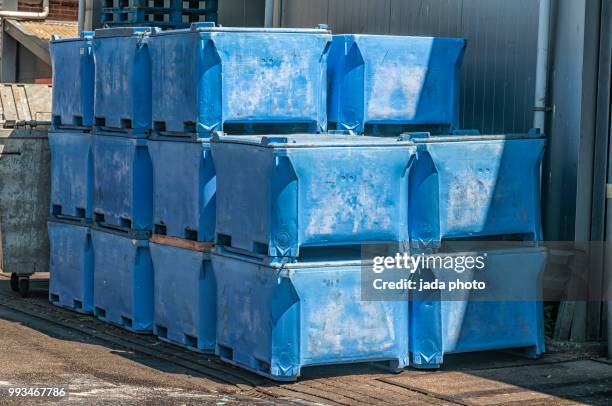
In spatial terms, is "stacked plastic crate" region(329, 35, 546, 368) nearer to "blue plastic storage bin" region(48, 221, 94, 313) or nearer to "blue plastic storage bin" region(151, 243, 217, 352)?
"blue plastic storage bin" region(151, 243, 217, 352)

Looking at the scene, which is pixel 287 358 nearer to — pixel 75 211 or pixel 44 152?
pixel 75 211

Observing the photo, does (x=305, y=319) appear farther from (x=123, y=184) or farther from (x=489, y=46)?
(x=489, y=46)

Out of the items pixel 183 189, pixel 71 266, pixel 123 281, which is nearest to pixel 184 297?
pixel 183 189

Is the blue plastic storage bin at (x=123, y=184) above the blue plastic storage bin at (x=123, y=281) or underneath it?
above

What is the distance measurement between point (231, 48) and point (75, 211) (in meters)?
3.26

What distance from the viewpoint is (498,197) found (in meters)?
10.3

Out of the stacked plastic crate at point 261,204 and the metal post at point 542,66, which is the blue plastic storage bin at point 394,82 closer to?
the stacked plastic crate at point 261,204

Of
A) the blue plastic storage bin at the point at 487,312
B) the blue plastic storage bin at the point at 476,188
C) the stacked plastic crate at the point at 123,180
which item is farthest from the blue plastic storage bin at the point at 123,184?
the blue plastic storage bin at the point at 487,312

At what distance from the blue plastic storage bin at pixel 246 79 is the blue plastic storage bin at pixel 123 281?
4.53 feet

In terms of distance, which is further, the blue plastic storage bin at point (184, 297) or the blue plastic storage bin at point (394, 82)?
the blue plastic storage bin at point (394, 82)

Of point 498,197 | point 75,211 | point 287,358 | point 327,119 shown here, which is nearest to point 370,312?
point 287,358

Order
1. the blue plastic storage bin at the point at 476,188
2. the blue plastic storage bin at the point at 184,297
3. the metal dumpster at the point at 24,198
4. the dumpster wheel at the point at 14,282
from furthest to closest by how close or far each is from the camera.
Answer: the dumpster wheel at the point at 14,282
the metal dumpster at the point at 24,198
the blue plastic storage bin at the point at 184,297
the blue plastic storage bin at the point at 476,188

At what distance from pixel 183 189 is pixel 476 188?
8.23ft

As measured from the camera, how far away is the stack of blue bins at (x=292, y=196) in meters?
9.46
